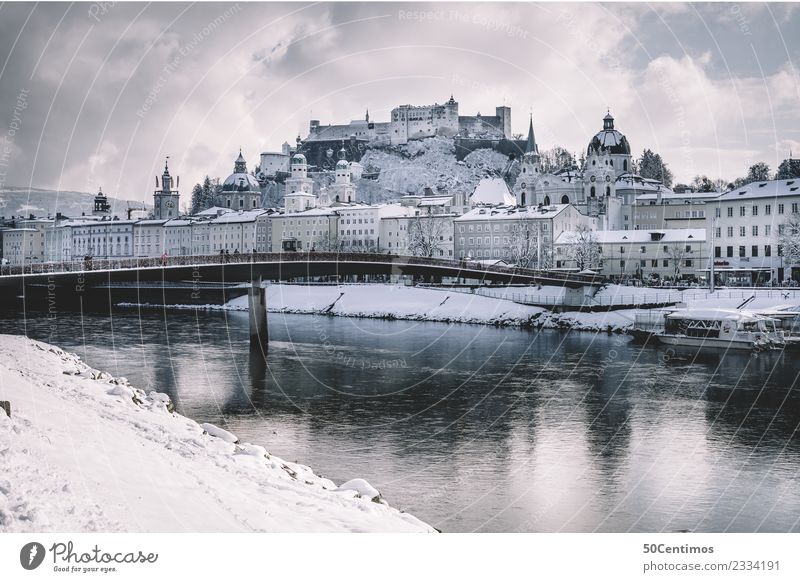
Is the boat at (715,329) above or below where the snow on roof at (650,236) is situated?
below

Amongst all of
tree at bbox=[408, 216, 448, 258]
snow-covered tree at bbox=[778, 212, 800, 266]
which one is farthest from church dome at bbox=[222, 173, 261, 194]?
snow-covered tree at bbox=[778, 212, 800, 266]

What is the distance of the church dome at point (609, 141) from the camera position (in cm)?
8569

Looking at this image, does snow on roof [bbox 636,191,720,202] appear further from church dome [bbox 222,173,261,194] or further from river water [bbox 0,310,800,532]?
church dome [bbox 222,173,261,194]

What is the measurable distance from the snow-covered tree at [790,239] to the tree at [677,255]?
1003cm

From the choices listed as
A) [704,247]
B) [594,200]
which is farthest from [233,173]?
[704,247]

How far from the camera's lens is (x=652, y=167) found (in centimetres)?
10438

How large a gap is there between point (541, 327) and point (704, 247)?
23.0 m

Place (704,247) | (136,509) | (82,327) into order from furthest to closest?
(704,247), (82,327), (136,509)

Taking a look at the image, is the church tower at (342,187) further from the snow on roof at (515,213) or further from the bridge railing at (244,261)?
the bridge railing at (244,261)

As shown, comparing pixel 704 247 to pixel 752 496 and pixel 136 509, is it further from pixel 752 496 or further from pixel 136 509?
pixel 136 509

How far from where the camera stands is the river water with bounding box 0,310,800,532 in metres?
12.2

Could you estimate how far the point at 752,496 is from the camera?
41.2 ft

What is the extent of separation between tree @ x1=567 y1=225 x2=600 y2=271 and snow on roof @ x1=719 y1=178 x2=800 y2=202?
34.3 ft

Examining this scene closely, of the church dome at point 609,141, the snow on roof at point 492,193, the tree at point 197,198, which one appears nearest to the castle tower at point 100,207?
the tree at point 197,198
